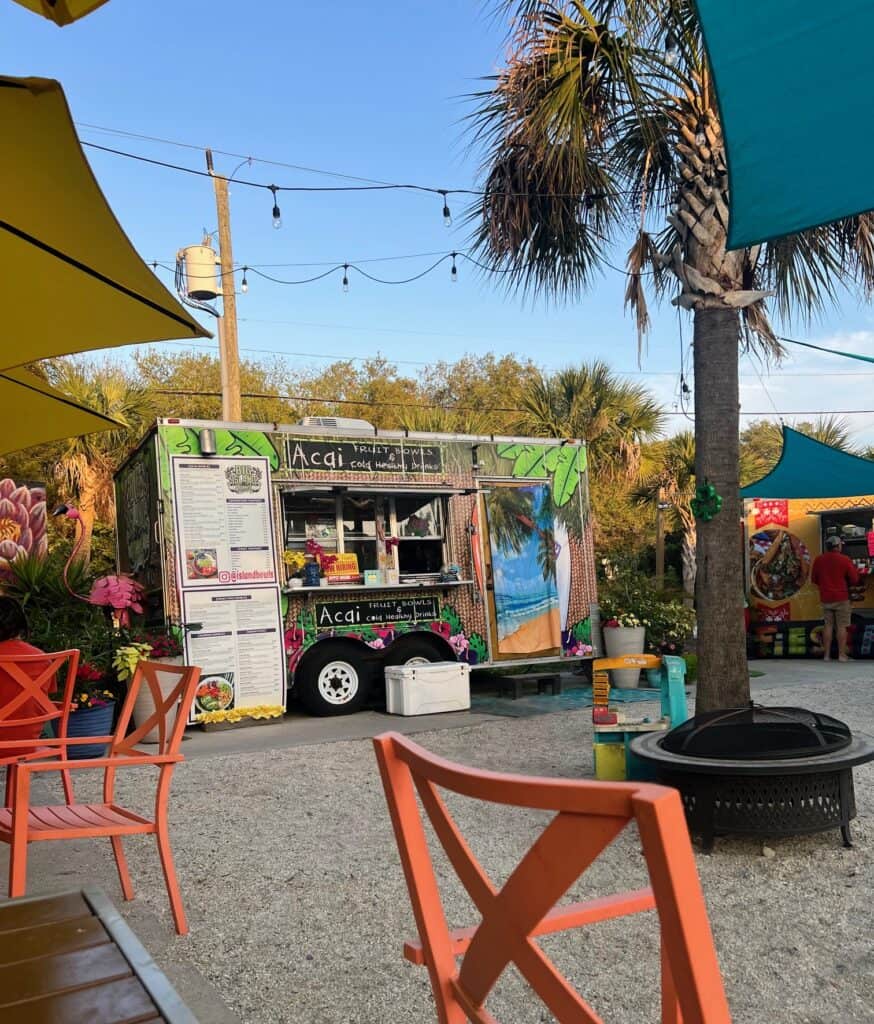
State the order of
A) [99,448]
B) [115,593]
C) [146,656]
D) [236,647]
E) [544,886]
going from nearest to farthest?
1. [544,886]
2. [115,593]
3. [146,656]
4. [236,647]
5. [99,448]

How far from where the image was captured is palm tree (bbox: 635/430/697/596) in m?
17.3

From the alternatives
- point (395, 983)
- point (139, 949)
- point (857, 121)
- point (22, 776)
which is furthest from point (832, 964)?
point (857, 121)

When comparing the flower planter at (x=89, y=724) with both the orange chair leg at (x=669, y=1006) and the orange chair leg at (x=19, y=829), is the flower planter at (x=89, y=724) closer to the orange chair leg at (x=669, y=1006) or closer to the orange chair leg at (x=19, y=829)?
the orange chair leg at (x=19, y=829)

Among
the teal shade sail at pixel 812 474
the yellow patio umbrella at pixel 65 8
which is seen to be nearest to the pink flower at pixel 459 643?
the teal shade sail at pixel 812 474

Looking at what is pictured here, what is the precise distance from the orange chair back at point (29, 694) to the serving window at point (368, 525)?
4.58 meters

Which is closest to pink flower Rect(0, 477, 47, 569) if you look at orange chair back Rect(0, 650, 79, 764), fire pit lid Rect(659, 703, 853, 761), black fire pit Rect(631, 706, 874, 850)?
orange chair back Rect(0, 650, 79, 764)

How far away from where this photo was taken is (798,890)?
11.7 feet

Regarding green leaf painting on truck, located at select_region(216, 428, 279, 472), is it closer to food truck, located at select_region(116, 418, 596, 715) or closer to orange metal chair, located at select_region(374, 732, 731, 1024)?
food truck, located at select_region(116, 418, 596, 715)

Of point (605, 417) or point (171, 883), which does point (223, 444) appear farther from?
point (605, 417)

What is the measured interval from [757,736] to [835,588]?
29.0 ft

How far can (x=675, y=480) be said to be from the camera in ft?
57.9

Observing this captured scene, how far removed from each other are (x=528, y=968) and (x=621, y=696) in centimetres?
816

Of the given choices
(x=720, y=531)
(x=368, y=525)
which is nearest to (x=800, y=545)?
(x=368, y=525)

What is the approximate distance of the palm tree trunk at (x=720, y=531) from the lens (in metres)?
5.31
